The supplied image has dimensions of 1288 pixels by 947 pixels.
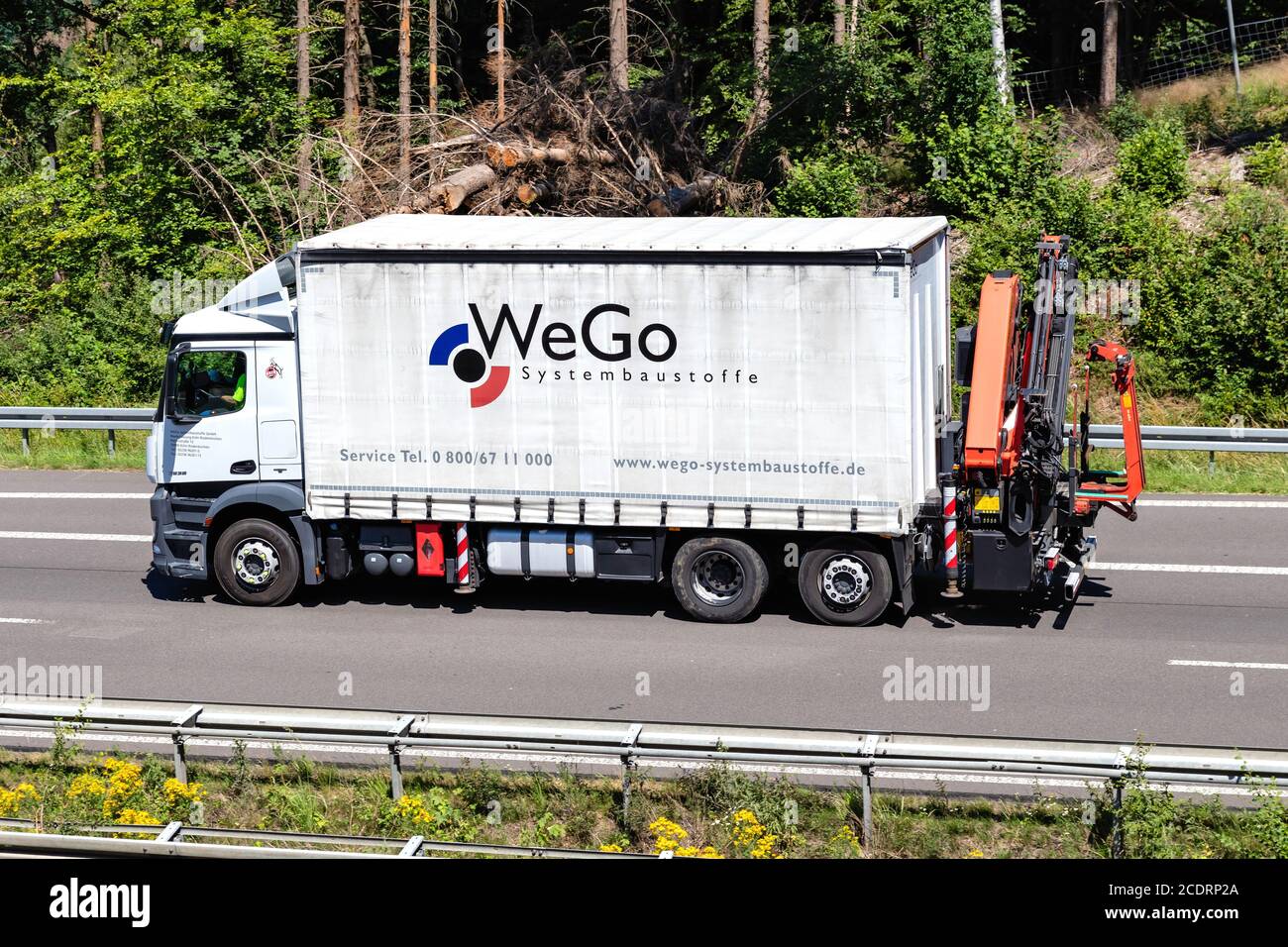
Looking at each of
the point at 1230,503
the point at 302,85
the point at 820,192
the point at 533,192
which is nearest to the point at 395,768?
the point at 1230,503

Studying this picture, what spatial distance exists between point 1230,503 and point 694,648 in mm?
8441

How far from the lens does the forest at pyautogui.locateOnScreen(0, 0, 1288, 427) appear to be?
79.9 ft

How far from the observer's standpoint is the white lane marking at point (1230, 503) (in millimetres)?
18016

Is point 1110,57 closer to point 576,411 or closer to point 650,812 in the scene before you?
point 576,411

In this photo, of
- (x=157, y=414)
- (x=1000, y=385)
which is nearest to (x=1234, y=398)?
(x=1000, y=385)

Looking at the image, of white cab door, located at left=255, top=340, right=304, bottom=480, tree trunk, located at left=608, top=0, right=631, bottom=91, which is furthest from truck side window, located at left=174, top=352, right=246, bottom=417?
tree trunk, located at left=608, top=0, right=631, bottom=91

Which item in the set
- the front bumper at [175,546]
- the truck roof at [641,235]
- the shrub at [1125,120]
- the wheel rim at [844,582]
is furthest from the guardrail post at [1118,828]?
the shrub at [1125,120]

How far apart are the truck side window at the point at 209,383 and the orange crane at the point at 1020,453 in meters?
6.92

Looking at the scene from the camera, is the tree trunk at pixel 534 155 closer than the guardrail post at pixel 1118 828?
No

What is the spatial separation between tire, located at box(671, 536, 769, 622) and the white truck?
0.8 inches

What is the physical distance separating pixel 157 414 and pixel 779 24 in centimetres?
2356

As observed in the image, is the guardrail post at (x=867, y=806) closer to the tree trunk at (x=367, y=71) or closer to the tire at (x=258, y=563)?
the tire at (x=258, y=563)

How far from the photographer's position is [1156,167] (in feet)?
87.0

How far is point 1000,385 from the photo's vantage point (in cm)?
1325
